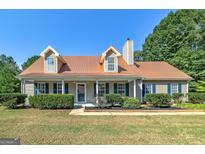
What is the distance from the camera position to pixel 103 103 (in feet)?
60.6

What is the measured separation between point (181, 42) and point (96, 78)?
19650 mm

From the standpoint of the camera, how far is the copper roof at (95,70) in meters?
21.2

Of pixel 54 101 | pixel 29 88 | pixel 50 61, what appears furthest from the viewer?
pixel 50 61

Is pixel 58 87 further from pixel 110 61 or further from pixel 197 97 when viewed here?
pixel 197 97

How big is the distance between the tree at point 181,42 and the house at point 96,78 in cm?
793

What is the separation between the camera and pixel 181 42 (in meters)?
35.3

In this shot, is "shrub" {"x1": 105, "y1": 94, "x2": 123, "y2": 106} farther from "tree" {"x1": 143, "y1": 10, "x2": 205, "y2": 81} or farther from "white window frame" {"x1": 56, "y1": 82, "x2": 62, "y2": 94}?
"tree" {"x1": 143, "y1": 10, "x2": 205, "y2": 81}

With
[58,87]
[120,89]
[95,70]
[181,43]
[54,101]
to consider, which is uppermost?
[181,43]

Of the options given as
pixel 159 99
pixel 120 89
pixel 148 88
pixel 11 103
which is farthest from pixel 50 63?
pixel 159 99

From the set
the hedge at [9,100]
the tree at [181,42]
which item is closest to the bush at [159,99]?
the hedge at [9,100]
